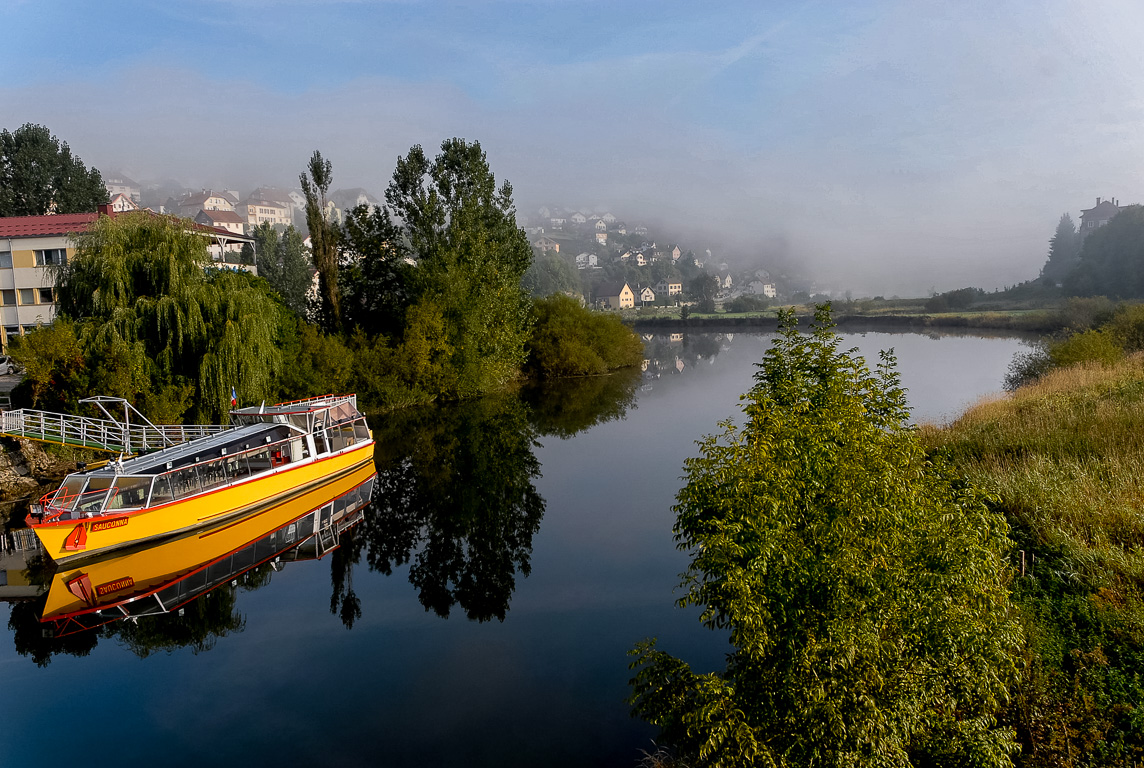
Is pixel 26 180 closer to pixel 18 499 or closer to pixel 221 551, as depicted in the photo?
pixel 18 499

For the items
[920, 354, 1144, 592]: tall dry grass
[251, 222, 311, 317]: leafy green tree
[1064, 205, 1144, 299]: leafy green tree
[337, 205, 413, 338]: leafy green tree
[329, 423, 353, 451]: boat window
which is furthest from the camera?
[1064, 205, 1144, 299]: leafy green tree

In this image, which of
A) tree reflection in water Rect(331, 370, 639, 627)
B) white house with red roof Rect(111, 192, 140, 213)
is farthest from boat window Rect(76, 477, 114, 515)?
white house with red roof Rect(111, 192, 140, 213)

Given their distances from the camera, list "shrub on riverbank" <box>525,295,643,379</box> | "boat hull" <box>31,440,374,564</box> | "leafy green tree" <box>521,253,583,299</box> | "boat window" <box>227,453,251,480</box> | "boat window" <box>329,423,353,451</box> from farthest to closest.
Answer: "leafy green tree" <box>521,253,583,299</box> → "shrub on riverbank" <box>525,295,643,379</box> → "boat window" <box>329,423,353,451</box> → "boat window" <box>227,453,251,480</box> → "boat hull" <box>31,440,374,564</box>

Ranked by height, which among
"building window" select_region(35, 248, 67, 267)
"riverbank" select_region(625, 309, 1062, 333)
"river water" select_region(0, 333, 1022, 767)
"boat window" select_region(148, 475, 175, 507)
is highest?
"building window" select_region(35, 248, 67, 267)

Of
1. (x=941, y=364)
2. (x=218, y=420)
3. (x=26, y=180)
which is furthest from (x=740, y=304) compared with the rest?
(x=218, y=420)

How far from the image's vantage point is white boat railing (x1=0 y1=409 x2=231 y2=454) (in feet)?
84.7

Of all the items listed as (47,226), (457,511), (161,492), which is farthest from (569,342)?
(161,492)

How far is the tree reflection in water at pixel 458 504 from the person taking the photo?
18562 millimetres

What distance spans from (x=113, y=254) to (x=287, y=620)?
21.9m

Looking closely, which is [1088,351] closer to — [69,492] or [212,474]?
[212,474]

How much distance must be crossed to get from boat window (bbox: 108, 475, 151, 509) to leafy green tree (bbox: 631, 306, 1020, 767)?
17004mm

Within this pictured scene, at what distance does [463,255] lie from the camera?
1912 inches

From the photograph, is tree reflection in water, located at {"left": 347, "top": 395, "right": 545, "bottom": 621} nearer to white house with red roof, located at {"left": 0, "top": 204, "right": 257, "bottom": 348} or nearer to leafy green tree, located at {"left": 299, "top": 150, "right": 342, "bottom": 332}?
leafy green tree, located at {"left": 299, "top": 150, "right": 342, "bottom": 332}

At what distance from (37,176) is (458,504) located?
219 feet
